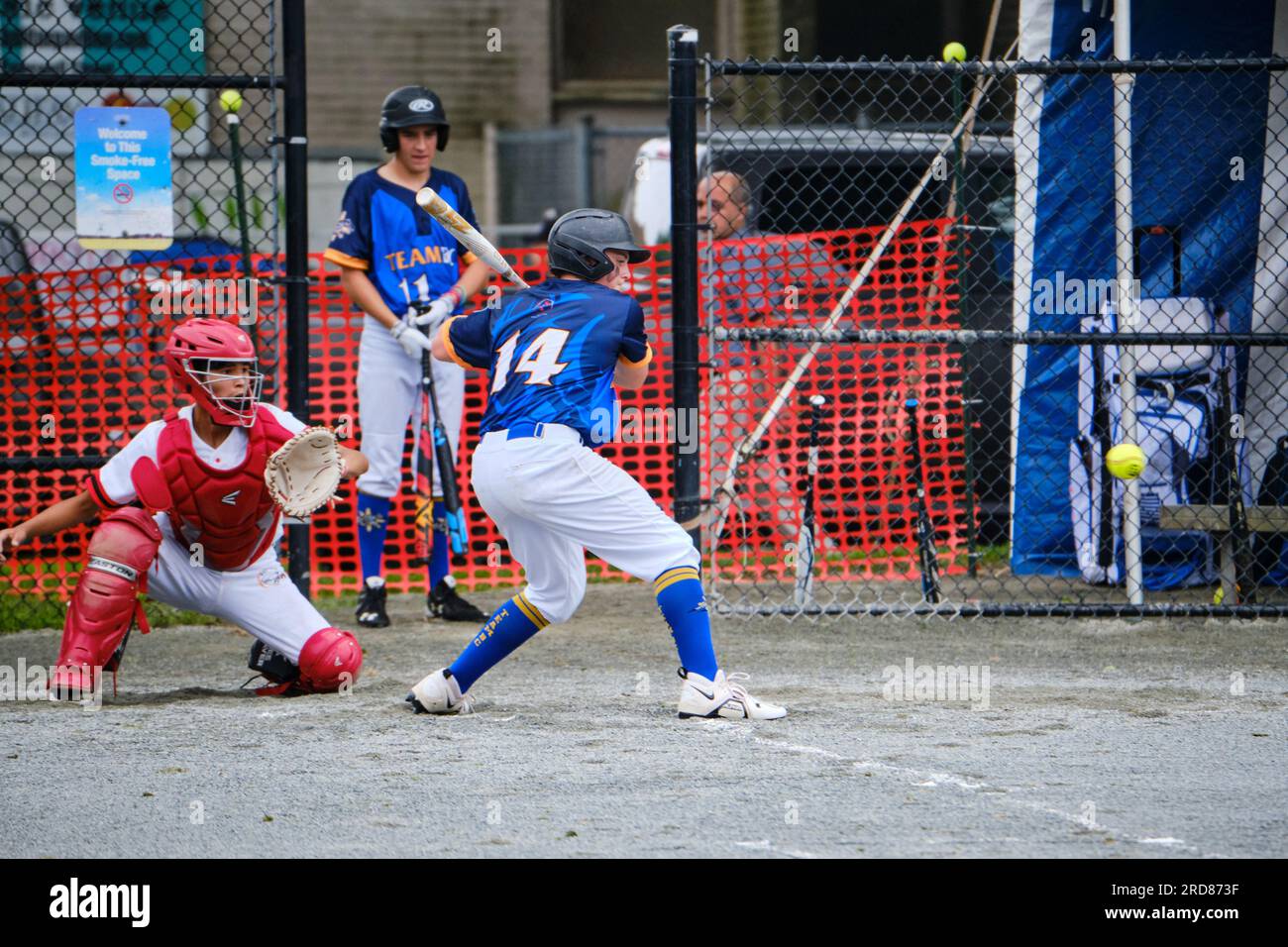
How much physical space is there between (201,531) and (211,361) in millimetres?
625

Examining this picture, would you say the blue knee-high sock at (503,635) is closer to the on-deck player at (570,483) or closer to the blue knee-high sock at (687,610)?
the on-deck player at (570,483)

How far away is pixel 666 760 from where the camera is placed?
4.87 meters

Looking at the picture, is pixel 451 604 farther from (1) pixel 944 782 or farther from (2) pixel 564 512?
(1) pixel 944 782

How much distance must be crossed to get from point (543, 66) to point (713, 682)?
15.4 metres

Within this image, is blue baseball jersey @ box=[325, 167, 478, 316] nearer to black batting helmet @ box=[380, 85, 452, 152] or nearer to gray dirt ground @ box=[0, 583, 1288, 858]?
black batting helmet @ box=[380, 85, 452, 152]

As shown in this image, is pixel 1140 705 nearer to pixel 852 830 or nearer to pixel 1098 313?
pixel 852 830

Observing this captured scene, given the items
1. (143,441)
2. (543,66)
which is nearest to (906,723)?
(143,441)

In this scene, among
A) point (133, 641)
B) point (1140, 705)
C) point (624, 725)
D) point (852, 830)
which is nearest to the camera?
point (852, 830)

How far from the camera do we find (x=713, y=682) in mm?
5441

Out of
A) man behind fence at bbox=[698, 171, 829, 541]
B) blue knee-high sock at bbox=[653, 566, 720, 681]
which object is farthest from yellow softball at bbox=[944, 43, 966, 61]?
blue knee-high sock at bbox=[653, 566, 720, 681]

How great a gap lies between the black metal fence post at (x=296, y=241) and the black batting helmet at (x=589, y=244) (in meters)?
1.99

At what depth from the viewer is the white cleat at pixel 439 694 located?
5.53 m

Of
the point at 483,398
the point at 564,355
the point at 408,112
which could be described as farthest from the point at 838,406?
the point at 564,355

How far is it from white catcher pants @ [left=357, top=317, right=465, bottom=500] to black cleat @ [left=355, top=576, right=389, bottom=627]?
40cm
